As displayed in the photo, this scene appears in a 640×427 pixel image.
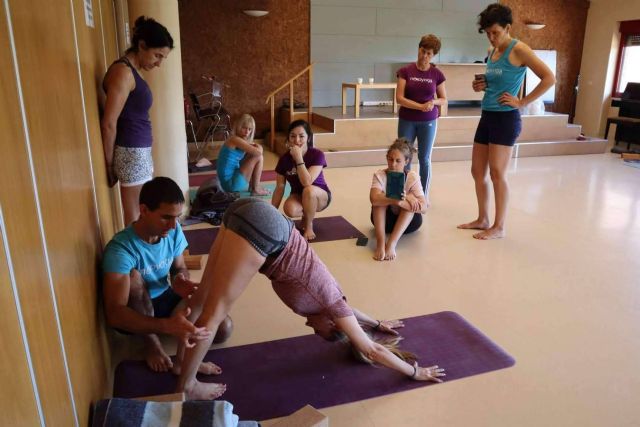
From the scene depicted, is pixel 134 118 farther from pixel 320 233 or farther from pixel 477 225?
pixel 477 225

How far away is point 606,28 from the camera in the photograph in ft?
29.3

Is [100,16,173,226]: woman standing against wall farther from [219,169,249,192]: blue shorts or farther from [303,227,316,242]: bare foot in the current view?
[219,169,249,192]: blue shorts

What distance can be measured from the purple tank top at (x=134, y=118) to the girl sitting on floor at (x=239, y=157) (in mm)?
1730

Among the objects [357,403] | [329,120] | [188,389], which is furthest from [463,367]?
[329,120]

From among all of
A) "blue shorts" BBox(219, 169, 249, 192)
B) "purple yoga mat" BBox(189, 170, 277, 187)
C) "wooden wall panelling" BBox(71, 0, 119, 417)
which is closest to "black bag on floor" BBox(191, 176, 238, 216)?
"blue shorts" BBox(219, 169, 249, 192)

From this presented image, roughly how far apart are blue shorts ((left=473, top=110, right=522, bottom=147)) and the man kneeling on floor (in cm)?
243

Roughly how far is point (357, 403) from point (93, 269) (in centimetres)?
113

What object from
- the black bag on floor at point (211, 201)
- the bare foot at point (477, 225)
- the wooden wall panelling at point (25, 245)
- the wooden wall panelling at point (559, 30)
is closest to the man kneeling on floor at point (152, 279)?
the wooden wall panelling at point (25, 245)

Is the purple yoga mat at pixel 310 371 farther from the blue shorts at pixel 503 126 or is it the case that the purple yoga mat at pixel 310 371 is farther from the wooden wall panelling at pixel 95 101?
the blue shorts at pixel 503 126

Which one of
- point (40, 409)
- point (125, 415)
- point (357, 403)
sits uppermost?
point (40, 409)

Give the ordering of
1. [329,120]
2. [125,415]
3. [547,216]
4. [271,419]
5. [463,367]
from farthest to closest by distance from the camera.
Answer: [329,120], [547,216], [463,367], [271,419], [125,415]

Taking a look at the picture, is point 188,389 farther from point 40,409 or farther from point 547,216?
point 547,216

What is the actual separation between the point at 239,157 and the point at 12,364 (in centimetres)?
357

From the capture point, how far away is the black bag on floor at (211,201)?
4160 millimetres
